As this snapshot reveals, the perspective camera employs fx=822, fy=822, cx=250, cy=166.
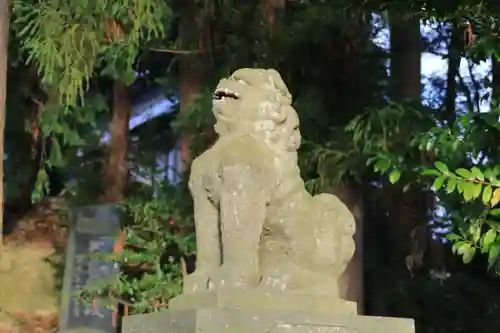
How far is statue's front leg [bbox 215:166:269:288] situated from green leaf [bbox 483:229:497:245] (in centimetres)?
128

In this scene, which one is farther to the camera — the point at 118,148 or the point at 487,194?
the point at 118,148

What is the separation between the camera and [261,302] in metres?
2.52

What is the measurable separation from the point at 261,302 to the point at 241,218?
273 mm

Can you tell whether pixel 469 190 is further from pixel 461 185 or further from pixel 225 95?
pixel 225 95

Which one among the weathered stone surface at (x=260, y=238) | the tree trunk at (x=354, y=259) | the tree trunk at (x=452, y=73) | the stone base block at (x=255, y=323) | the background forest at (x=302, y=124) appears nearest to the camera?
the stone base block at (x=255, y=323)

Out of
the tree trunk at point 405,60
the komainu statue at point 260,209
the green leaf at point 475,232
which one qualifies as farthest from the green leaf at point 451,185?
the tree trunk at point 405,60

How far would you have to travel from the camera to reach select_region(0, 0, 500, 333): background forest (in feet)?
13.4

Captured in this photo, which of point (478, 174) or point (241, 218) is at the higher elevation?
point (478, 174)

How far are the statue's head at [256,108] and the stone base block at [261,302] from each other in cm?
53

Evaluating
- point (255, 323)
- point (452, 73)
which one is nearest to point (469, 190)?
point (255, 323)

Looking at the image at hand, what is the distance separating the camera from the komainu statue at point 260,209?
2.61m

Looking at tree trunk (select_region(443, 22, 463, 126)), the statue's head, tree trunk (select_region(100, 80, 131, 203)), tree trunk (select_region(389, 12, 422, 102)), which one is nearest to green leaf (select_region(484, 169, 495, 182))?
the statue's head

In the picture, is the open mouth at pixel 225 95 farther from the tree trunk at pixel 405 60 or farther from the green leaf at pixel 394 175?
the tree trunk at pixel 405 60

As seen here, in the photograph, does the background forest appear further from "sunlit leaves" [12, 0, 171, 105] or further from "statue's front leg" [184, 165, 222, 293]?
A: "statue's front leg" [184, 165, 222, 293]
